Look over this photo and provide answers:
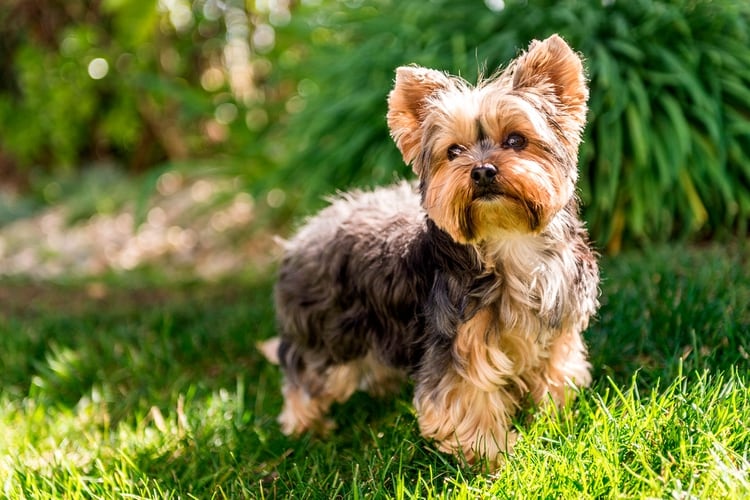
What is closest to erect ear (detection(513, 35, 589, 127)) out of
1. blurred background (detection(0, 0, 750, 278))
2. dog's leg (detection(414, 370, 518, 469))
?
blurred background (detection(0, 0, 750, 278))

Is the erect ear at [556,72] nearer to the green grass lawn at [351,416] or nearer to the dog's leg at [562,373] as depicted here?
the dog's leg at [562,373]

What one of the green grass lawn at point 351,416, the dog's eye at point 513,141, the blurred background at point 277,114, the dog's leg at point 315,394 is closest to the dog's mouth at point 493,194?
the dog's eye at point 513,141

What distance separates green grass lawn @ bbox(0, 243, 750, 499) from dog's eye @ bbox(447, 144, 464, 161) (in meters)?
Answer: 1.02

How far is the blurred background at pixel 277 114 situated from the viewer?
464cm

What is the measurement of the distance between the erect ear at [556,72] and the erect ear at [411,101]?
283mm

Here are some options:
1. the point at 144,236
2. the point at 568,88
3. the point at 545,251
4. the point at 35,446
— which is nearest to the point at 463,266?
the point at 545,251

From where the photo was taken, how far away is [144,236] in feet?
28.1

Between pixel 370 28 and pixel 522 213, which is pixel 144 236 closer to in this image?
pixel 370 28

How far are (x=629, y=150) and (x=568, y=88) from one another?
235 centimetres

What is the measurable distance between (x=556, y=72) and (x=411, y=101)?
517 mm

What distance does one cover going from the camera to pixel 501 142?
2479mm

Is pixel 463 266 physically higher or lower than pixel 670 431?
higher

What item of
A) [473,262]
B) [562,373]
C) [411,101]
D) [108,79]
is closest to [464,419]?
[562,373]

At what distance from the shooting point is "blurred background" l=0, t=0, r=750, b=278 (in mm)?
4645
